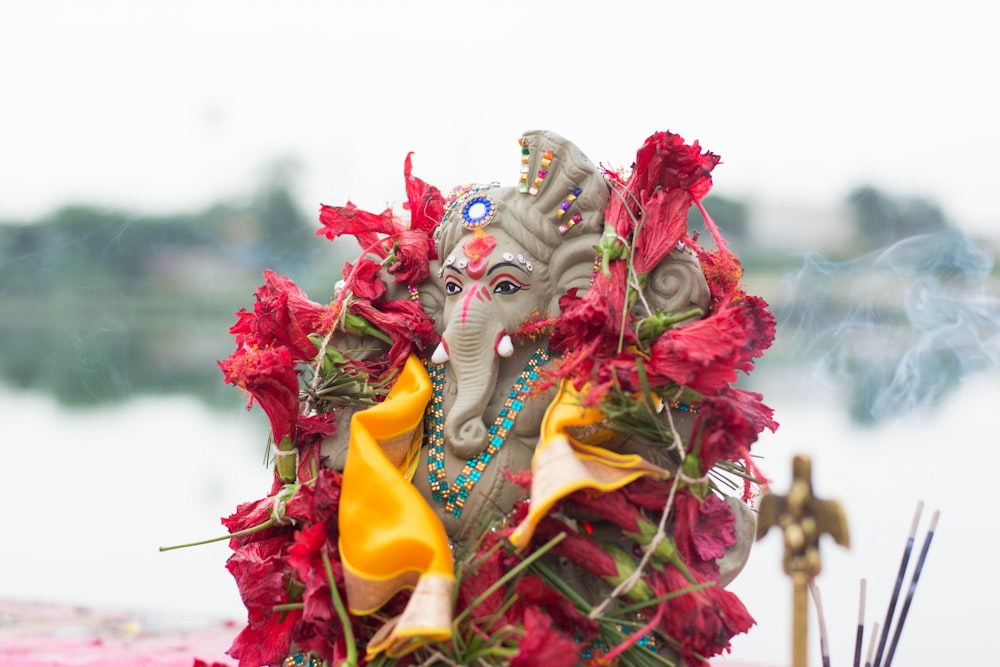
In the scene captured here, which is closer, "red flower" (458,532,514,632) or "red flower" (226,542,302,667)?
"red flower" (458,532,514,632)

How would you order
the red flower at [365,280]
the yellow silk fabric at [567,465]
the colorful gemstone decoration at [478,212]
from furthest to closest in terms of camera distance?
Answer: the red flower at [365,280]
the colorful gemstone decoration at [478,212]
the yellow silk fabric at [567,465]

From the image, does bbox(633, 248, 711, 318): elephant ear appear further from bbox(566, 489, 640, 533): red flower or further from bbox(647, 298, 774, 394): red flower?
bbox(566, 489, 640, 533): red flower

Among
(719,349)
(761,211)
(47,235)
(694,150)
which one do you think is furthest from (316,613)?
(47,235)

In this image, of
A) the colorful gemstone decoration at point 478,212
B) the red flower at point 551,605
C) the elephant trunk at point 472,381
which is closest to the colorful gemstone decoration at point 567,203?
the colorful gemstone decoration at point 478,212

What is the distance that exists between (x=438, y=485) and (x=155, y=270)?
14.4 feet

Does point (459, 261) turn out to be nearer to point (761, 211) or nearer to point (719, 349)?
point (719, 349)

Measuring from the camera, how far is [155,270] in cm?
592

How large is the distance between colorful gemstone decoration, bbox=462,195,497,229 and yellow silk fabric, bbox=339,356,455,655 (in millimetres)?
424

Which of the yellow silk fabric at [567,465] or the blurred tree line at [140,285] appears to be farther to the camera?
the blurred tree line at [140,285]

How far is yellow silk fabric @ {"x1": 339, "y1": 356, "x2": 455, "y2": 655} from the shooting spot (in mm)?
1808

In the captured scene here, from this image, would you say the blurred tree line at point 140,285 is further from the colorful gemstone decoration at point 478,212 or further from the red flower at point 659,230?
the red flower at point 659,230

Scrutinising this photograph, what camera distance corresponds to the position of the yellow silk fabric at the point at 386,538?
1808 millimetres

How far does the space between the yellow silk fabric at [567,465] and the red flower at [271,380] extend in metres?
0.56

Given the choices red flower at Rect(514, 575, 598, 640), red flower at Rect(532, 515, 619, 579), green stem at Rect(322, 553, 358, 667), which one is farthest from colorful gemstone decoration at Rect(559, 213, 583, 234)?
green stem at Rect(322, 553, 358, 667)
